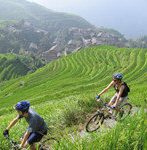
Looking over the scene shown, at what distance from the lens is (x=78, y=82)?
9850cm

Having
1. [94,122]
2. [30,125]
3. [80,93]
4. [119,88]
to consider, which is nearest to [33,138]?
[30,125]

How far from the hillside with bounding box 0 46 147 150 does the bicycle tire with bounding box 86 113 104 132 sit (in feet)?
2.35

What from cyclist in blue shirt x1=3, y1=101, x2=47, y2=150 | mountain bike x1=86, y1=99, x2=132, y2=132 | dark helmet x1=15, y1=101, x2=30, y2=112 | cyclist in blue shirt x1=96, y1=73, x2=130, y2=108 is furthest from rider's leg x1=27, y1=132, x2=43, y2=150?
cyclist in blue shirt x1=96, y1=73, x2=130, y2=108

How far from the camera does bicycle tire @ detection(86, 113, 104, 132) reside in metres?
14.8

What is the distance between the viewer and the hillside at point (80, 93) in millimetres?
6891

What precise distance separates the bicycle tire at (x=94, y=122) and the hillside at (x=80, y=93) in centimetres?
72

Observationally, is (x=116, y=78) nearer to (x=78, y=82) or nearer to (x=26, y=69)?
(x=78, y=82)

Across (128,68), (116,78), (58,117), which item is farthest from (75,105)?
(128,68)

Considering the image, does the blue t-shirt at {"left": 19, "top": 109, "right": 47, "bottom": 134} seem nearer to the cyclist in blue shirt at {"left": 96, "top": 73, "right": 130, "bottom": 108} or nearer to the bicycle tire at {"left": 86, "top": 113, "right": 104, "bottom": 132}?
the bicycle tire at {"left": 86, "top": 113, "right": 104, "bottom": 132}

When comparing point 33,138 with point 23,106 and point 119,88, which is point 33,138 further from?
point 119,88

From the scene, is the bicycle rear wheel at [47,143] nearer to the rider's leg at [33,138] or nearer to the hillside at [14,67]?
the rider's leg at [33,138]

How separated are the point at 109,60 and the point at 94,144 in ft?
406

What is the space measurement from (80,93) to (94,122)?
40111 mm

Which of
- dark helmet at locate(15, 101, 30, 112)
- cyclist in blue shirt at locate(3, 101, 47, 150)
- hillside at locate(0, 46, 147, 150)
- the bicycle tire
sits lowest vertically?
hillside at locate(0, 46, 147, 150)
